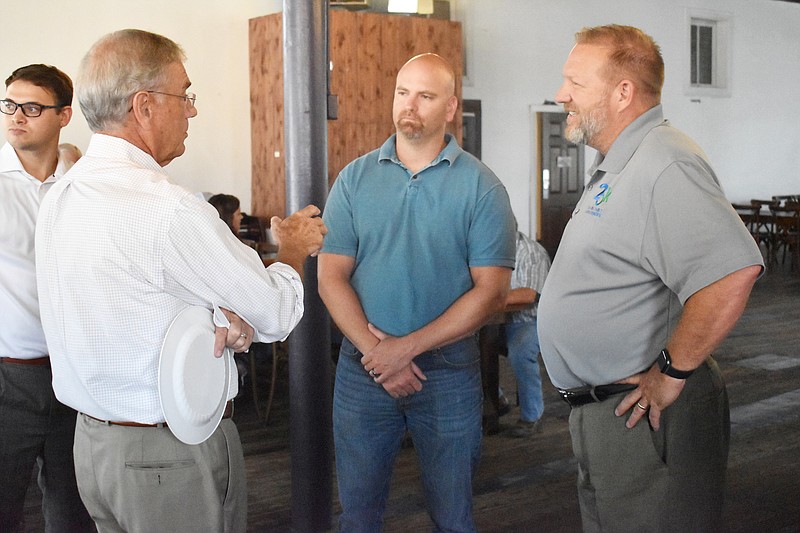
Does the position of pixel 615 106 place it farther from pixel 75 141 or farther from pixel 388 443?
pixel 75 141

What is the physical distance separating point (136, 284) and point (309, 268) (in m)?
1.69

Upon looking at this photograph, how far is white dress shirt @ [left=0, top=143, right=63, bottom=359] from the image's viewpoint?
8.78ft

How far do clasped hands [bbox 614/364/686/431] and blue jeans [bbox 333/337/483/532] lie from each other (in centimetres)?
59

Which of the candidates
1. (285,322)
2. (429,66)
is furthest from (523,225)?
(285,322)

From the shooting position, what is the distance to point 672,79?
45.5 ft

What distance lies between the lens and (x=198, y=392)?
1980 millimetres

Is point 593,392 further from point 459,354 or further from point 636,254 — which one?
point 459,354

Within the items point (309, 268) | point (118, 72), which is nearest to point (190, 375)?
point (118, 72)

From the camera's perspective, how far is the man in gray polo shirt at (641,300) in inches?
85.2

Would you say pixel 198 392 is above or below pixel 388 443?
above

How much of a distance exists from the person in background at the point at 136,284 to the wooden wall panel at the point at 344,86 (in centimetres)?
736

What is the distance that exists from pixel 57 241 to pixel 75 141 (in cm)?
723

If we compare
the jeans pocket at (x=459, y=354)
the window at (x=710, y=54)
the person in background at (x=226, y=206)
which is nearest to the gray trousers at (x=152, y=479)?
the jeans pocket at (x=459, y=354)

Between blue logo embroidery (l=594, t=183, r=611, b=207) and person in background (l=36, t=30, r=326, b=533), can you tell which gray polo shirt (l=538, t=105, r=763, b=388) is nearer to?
blue logo embroidery (l=594, t=183, r=611, b=207)
